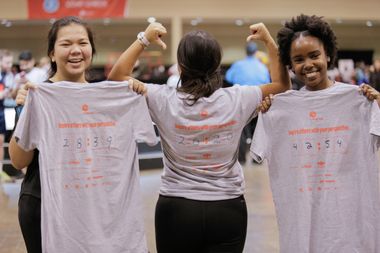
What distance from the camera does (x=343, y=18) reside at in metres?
17.8

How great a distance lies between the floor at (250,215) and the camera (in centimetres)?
501

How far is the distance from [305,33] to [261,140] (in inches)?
23.2

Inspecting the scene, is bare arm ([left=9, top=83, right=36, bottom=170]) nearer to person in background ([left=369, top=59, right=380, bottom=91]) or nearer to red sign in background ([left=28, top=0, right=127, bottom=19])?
person in background ([left=369, top=59, right=380, bottom=91])

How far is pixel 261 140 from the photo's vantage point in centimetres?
280

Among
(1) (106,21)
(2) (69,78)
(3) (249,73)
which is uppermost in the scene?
(1) (106,21)

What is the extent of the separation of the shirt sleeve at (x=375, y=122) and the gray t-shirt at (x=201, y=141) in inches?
27.8

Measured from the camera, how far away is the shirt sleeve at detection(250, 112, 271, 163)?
9.17 ft

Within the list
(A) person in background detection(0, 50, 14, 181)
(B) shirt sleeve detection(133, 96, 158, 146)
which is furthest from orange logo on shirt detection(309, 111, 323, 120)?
(A) person in background detection(0, 50, 14, 181)

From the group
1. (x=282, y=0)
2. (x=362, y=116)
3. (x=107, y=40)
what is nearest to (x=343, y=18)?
(x=282, y=0)

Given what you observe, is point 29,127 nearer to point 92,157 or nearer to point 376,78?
point 92,157

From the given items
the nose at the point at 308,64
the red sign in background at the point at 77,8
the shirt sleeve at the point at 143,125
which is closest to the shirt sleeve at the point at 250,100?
the nose at the point at 308,64

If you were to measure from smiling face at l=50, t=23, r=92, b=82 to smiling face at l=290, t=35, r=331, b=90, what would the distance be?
1020mm

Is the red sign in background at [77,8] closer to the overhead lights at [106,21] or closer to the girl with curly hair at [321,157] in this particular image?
the overhead lights at [106,21]

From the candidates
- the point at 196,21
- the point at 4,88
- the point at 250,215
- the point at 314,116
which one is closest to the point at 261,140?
the point at 314,116
